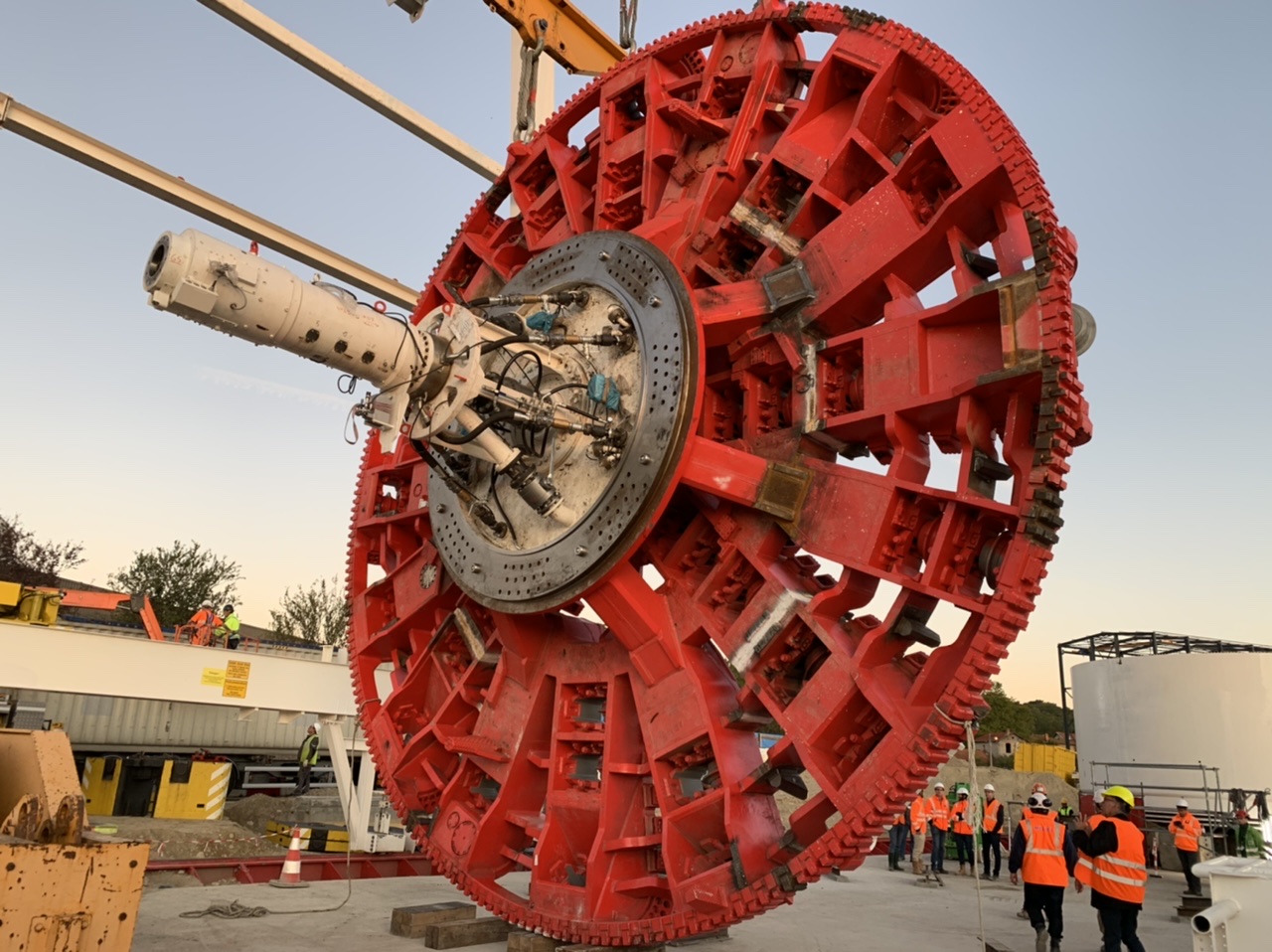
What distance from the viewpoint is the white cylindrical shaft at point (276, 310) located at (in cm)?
536

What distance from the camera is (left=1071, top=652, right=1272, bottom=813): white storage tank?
64.7 feet

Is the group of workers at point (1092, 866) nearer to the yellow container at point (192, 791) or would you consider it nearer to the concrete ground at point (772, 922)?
the concrete ground at point (772, 922)

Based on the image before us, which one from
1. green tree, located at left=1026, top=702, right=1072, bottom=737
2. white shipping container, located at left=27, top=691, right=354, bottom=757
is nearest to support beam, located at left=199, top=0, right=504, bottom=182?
white shipping container, located at left=27, top=691, right=354, bottom=757

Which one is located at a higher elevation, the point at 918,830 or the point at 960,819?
the point at 960,819

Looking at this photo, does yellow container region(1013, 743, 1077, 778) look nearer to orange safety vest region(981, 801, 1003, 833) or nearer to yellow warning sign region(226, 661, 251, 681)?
orange safety vest region(981, 801, 1003, 833)

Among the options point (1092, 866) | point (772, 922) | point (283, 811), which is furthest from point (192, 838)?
point (1092, 866)

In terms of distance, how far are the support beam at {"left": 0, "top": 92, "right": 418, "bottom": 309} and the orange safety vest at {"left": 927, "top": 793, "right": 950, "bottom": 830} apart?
11.5 m

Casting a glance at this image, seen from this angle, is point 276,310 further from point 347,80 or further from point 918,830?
point 918,830

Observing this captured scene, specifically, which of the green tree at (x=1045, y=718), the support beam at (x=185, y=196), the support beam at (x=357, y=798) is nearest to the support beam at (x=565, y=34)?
the support beam at (x=185, y=196)

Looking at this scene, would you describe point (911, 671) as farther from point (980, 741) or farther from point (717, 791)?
point (980, 741)

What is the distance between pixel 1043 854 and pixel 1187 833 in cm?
704

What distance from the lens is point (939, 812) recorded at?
15117mm

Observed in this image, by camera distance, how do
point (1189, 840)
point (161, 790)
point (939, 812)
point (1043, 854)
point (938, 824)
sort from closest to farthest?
point (1043, 854), point (1189, 840), point (938, 824), point (939, 812), point (161, 790)

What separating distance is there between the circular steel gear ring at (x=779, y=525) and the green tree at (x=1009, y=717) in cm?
5527
